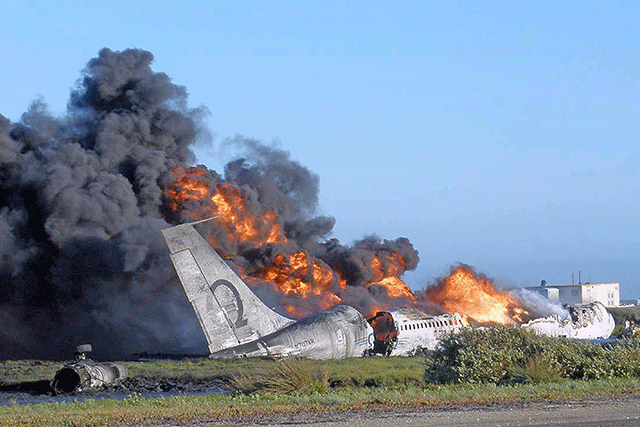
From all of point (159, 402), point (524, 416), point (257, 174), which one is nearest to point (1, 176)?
point (257, 174)

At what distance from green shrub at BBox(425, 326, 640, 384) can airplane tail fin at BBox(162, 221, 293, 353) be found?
1222cm

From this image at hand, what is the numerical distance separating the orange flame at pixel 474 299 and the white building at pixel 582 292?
140 ft

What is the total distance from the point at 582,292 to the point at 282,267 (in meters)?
66.6

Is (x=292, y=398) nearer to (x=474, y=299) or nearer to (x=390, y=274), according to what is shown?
(x=474, y=299)

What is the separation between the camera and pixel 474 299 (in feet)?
217

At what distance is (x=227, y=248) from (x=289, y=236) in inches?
356

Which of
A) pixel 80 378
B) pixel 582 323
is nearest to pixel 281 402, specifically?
pixel 80 378

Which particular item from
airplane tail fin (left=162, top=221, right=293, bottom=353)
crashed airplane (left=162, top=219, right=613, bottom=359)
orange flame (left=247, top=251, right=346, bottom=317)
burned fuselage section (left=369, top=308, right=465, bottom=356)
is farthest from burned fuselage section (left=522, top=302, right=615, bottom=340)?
airplane tail fin (left=162, top=221, right=293, bottom=353)

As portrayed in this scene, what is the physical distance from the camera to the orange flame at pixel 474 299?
64.3 m

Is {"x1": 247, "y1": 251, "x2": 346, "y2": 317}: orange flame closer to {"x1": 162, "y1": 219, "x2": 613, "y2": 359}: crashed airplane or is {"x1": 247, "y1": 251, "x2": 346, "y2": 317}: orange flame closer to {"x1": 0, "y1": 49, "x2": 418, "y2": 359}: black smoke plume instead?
{"x1": 0, "y1": 49, "x2": 418, "y2": 359}: black smoke plume

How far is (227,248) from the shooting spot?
66.9 m

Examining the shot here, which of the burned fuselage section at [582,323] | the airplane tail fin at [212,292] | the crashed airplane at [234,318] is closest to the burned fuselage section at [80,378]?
the airplane tail fin at [212,292]

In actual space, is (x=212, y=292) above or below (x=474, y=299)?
above

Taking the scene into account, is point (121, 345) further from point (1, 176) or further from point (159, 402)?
point (159, 402)
